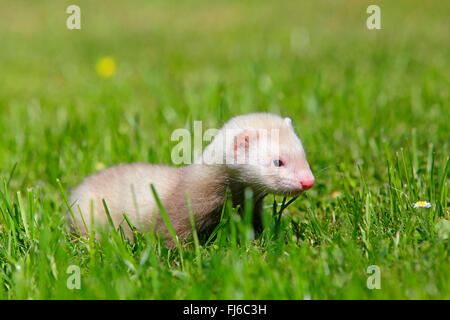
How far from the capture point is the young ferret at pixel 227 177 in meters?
3.74

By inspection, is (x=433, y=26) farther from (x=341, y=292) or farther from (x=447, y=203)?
(x=341, y=292)

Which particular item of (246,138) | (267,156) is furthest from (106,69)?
(267,156)

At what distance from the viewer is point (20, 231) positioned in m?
3.72

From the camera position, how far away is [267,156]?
149 inches

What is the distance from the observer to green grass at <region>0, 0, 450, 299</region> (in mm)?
3057

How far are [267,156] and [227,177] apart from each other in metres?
0.35

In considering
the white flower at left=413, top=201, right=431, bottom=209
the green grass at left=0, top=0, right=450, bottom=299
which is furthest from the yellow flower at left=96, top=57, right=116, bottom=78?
the white flower at left=413, top=201, right=431, bottom=209

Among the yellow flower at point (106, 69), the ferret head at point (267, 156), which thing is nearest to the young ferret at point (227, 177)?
the ferret head at point (267, 156)

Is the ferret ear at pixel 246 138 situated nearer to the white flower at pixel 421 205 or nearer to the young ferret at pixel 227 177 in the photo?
the young ferret at pixel 227 177

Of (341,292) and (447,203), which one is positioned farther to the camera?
(447,203)

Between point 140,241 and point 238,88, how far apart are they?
170 inches

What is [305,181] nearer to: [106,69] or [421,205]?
[421,205]

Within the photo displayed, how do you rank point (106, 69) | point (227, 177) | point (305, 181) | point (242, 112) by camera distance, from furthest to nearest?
point (106, 69)
point (242, 112)
point (227, 177)
point (305, 181)
